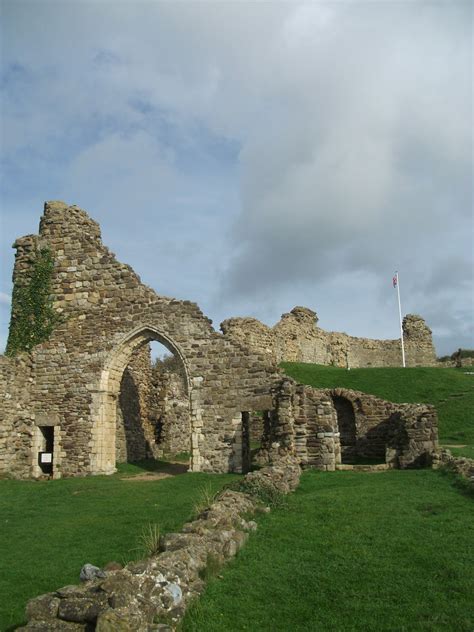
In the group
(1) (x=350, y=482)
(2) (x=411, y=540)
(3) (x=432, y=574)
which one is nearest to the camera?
(3) (x=432, y=574)

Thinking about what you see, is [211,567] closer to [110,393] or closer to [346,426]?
[110,393]

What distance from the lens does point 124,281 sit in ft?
67.5

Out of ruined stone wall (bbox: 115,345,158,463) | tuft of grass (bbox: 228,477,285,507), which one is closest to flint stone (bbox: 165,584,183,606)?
tuft of grass (bbox: 228,477,285,507)

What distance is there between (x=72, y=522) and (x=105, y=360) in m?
9.41

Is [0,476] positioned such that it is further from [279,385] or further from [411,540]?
[411,540]

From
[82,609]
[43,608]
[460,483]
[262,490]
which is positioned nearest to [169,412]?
[262,490]

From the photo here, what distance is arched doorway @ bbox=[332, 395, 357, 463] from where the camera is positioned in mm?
22183

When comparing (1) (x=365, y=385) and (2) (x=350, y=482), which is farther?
(1) (x=365, y=385)

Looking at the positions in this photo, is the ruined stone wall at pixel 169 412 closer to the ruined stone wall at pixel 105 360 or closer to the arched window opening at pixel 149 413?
the arched window opening at pixel 149 413

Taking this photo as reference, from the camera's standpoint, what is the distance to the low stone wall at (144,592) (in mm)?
4836

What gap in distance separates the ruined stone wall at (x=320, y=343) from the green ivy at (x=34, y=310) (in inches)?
433

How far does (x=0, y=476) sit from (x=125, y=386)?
6.89 metres

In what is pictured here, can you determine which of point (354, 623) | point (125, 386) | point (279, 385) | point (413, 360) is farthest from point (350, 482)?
point (413, 360)

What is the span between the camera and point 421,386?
26344 millimetres
